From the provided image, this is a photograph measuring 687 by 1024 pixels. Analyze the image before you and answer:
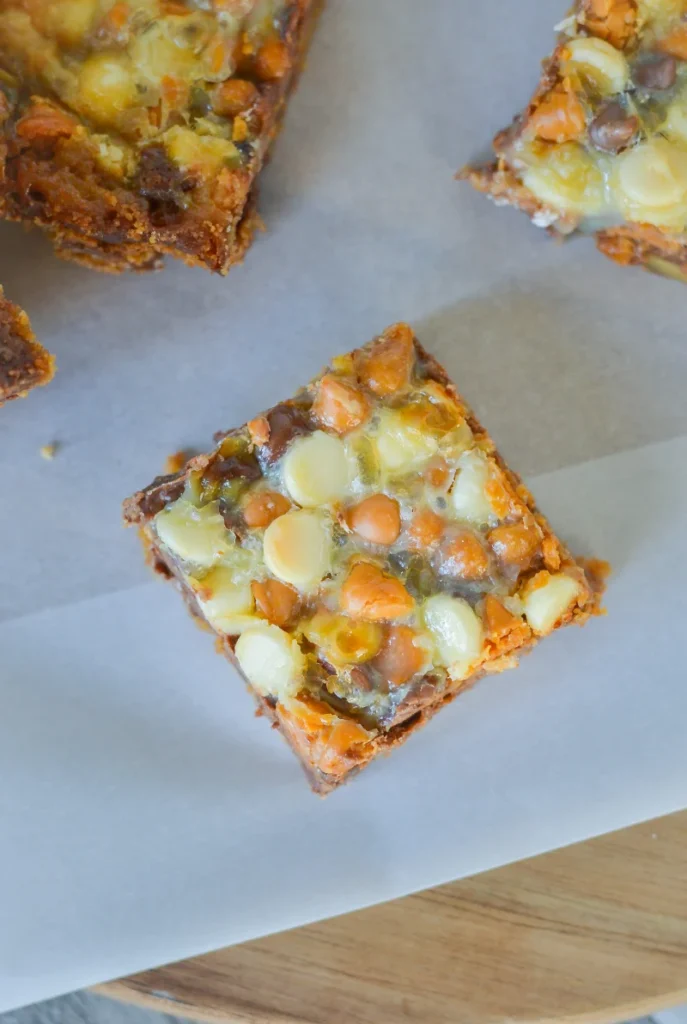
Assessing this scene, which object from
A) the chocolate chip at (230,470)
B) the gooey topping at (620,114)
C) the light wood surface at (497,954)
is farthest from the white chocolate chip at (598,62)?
the light wood surface at (497,954)

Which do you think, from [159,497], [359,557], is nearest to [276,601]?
[359,557]

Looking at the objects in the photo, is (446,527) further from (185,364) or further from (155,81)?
(155,81)

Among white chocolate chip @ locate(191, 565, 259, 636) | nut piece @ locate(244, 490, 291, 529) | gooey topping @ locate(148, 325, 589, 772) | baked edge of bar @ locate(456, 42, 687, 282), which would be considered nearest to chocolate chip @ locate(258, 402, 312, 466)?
gooey topping @ locate(148, 325, 589, 772)

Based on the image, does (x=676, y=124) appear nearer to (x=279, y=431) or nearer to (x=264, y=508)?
(x=279, y=431)

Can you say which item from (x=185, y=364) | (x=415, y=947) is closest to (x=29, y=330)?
(x=185, y=364)

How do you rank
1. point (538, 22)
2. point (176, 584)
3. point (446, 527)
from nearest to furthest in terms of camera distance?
point (446, 527) < point (176, 584) < point (538, 22)

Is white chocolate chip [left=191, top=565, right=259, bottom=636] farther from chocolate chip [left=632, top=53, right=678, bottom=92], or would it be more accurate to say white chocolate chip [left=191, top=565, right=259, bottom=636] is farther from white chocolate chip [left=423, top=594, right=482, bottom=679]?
chocolate chip [left=632, top=53, right=678, bottom=92]
